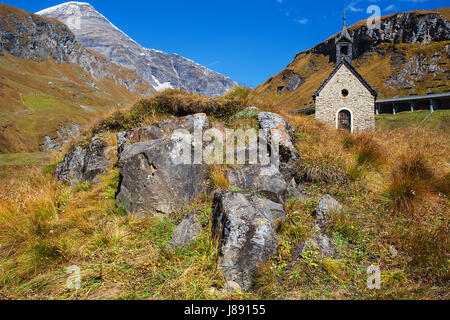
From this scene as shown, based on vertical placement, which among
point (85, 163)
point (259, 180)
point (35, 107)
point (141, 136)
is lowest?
point (259, 180)

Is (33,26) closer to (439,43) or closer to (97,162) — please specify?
(97,162)

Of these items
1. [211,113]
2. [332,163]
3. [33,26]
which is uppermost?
[33,26]

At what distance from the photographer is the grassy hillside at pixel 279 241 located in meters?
3.15

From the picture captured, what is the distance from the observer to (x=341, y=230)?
420 cm

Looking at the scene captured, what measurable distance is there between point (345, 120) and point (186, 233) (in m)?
→ 23.4

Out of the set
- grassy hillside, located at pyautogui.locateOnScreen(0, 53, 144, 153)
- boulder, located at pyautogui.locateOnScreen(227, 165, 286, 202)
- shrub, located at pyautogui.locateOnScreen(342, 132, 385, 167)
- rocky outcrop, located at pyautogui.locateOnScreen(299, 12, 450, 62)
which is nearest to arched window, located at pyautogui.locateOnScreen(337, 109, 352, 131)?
shrub, located at pyautogui.locateOnScreen(342, 132, 385, 167)

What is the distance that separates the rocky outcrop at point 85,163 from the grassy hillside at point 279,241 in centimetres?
68

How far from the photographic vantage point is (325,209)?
15.0 ft

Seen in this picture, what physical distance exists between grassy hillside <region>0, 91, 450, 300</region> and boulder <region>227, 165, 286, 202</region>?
13.9 inches

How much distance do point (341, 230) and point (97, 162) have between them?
710 cm

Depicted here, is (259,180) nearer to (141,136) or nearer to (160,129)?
(160,129)

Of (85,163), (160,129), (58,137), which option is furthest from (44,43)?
(160,129)
